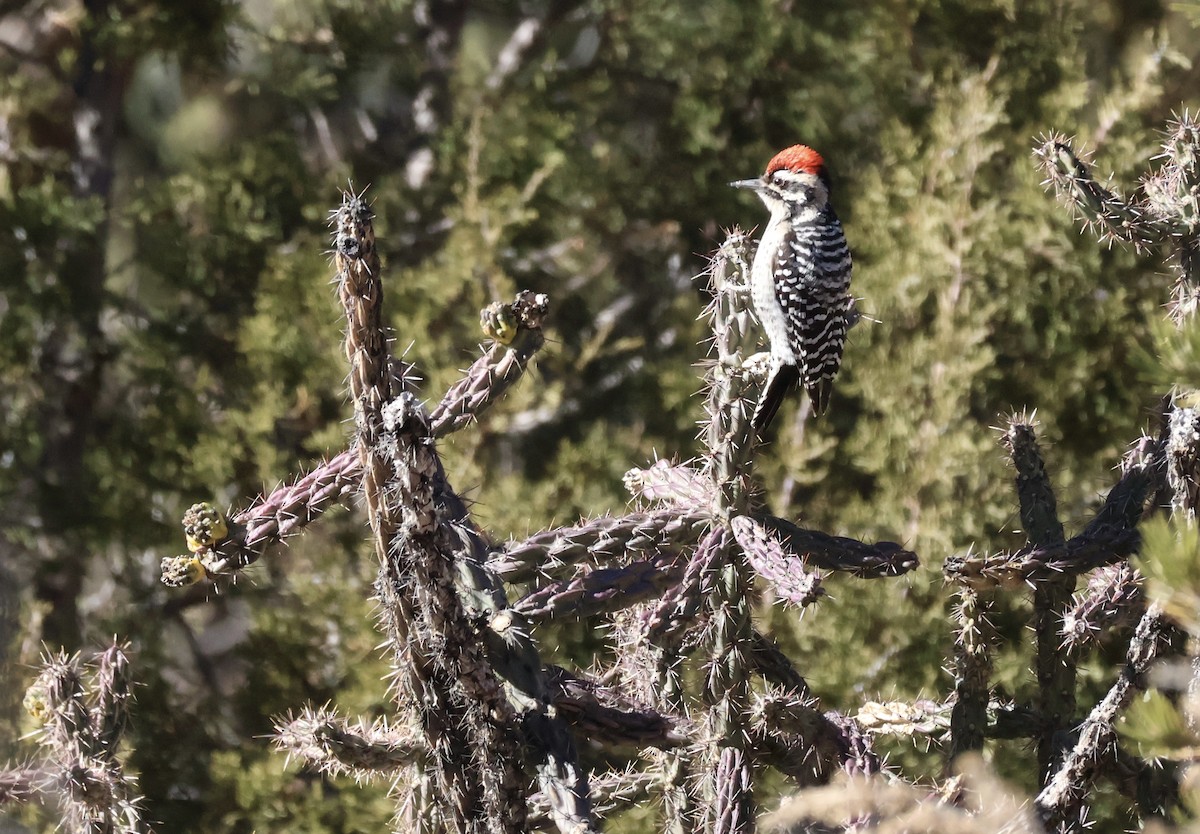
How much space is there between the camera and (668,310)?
4.15 metres

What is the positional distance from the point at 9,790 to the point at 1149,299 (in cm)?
365

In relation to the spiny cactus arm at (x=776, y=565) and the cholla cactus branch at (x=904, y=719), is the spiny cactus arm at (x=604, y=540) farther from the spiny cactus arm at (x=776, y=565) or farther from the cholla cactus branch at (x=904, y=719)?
the cholla cactus branch at (x=904, y=719)

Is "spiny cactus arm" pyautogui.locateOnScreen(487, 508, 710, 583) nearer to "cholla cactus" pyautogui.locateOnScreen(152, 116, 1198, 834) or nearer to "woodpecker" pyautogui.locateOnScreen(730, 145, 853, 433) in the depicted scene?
"cholla cactus" pyautogui.locateOnScreen(152, 116, 1198, 834)

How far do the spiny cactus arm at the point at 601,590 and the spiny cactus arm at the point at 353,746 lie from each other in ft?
1.05

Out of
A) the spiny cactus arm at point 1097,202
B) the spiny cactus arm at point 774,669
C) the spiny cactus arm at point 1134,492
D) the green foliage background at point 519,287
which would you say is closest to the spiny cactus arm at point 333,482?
the spiny cactus arm at point 774,669

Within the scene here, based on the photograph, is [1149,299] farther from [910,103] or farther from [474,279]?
[474,279]

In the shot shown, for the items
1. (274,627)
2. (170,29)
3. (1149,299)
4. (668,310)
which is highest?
(170,29)

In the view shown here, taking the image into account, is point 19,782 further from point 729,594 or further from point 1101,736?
point 1101,736

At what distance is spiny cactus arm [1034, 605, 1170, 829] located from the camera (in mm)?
1916

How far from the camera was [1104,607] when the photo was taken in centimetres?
219

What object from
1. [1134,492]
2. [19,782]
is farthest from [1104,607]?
[19,782]

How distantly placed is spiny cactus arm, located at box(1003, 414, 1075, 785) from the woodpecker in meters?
0.48

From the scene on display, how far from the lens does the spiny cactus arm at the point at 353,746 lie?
196 centimetres

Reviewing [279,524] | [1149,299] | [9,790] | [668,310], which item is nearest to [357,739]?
[279,524]
